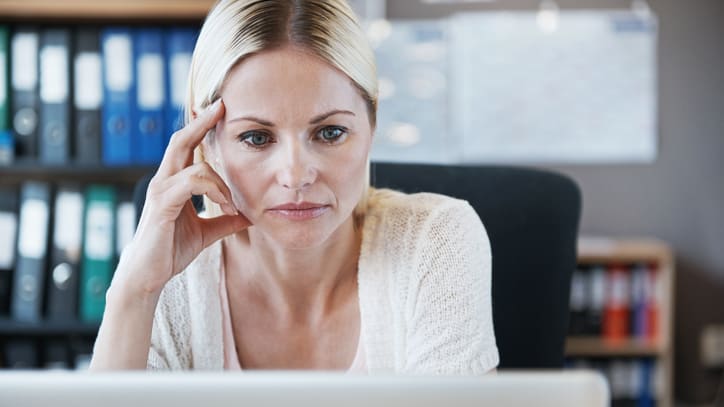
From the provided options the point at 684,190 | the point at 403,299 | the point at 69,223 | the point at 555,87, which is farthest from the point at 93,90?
the point at 684,190

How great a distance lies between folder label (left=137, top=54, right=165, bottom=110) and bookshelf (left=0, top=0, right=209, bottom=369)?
3 cm

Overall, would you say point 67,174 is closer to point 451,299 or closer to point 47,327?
point 47,327

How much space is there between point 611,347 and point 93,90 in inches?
66.8

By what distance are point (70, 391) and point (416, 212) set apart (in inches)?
26.1

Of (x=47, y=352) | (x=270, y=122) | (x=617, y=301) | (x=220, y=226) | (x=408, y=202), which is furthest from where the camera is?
(x=617, y=301)

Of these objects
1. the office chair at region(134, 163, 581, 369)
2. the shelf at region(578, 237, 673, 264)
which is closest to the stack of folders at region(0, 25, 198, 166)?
the office chair at region(134, 163, 581, 369)

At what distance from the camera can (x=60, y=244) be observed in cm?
205

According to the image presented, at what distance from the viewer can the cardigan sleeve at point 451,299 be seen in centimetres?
91

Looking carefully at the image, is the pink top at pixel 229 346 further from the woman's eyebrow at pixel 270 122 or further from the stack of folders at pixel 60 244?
the stack of folders at pixel 60 244

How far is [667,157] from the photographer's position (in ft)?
9.13

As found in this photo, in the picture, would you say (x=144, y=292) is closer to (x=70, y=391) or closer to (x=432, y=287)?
(x=432, y=287)

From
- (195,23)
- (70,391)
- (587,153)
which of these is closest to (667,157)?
(587,153)

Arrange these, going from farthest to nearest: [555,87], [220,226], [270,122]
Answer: [555,87], [220,226], [270,122]

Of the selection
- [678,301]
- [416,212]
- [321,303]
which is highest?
[416,212]
